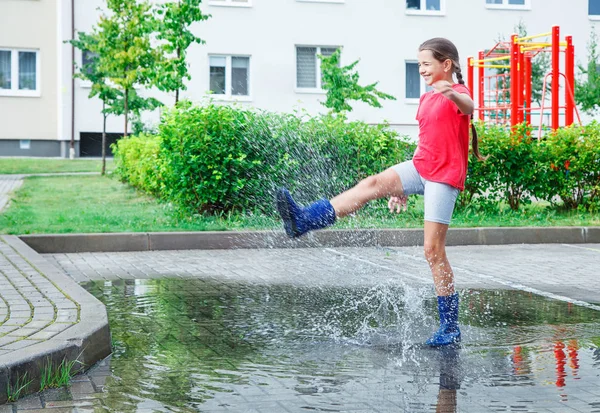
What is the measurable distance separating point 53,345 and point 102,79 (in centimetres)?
2003

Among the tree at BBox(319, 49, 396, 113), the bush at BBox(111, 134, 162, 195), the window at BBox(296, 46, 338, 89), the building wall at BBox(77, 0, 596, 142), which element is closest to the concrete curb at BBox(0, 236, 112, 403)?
the bush at BBox(111, 134, 162, 195)

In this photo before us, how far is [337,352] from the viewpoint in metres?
5.74

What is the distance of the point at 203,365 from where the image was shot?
211 inches

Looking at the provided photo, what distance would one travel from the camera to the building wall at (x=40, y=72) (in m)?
33.5

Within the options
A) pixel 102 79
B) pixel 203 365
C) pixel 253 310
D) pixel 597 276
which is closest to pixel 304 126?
pixel 597 276

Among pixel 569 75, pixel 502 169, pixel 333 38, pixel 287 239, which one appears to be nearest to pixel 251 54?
pixel 333 38

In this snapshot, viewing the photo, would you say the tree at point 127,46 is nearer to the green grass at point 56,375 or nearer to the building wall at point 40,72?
the building wall at point 40,72

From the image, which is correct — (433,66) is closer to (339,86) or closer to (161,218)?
(161,218)

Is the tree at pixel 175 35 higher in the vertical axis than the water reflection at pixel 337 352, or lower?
higher

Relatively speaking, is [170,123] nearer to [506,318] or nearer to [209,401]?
[506,318]

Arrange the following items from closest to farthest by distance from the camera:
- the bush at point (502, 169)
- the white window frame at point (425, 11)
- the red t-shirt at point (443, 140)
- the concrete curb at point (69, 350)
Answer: the concrete curb at point (69, 350) < the red t-shirt at point (443, 140) < the bush at point (502, 169) < the white window frame at point (425, 11)

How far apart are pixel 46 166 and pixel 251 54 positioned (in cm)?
923

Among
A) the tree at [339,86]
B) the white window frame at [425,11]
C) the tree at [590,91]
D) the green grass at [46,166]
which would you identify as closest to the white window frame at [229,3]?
the white window frame at [425,11]

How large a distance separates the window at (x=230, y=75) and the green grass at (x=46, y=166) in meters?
5.31
